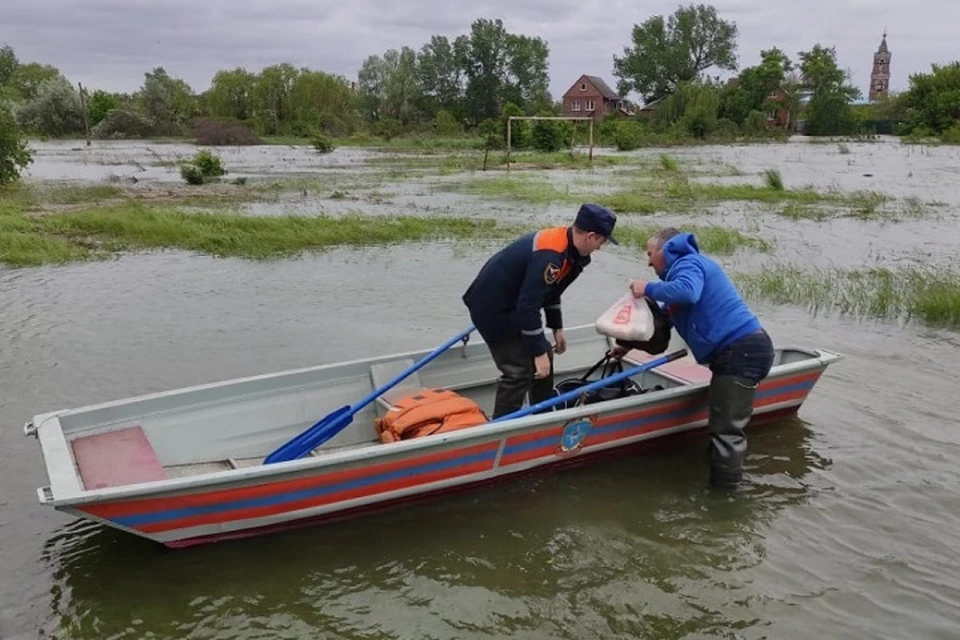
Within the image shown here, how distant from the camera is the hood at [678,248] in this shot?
18.8ft

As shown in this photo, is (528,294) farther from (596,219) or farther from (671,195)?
(671,195)

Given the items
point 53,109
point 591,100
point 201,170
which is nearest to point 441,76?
point 591,100

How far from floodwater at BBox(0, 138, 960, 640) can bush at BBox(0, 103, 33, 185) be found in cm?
1667

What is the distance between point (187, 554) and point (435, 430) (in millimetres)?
1782

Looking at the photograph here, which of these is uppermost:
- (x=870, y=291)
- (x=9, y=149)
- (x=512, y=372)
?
(x=9, y=149)

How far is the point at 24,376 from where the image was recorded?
8148 millimetres

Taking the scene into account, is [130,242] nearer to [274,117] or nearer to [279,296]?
[279,296]

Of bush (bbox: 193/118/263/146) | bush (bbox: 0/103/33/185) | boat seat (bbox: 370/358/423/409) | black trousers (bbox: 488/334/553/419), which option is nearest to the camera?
black trousers (bbox: 488/334/553/419)

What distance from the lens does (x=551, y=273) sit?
5410mm

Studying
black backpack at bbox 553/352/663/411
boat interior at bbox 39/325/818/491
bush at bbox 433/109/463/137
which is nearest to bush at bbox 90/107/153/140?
bush at bbox 433/109/463/137

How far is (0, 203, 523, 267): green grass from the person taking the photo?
45.5 ft

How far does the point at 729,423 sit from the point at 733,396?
21 centimetres

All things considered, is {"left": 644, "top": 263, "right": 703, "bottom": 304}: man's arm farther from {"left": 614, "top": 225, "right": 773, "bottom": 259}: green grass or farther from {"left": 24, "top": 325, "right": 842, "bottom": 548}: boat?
{"left": 614, "top": 225, "right": 773, "bottom": 259}: green grass

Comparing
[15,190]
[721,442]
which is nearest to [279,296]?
[721,442]
